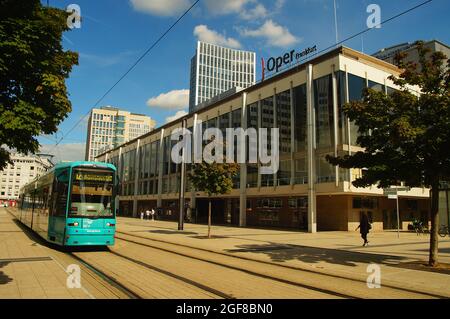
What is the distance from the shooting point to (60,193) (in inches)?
568

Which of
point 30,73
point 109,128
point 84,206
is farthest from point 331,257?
point 109,128

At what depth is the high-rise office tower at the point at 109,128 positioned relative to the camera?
130 m

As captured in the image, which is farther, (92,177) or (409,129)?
(92,177)

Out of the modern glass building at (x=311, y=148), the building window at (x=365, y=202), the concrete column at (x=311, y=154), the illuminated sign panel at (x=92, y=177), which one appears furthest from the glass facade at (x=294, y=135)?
the illuminated sign panel at (x=92, y=177)

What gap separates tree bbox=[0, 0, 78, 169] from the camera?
6598 mm

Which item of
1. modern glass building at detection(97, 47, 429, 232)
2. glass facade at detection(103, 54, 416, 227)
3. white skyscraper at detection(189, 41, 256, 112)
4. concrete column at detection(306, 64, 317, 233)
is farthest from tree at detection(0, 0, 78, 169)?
white skyscraper at detection(189, 41, 256, 112)

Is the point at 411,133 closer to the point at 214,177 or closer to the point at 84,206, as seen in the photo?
the point at 84,206

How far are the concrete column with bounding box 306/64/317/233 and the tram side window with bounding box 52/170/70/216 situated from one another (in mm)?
21701

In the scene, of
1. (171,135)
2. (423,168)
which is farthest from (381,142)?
(171,135)

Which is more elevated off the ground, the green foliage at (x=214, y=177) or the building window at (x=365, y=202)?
the green foliage at (x=214, y=177)

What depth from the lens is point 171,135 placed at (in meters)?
58.6

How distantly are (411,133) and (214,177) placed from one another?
14.1 metres

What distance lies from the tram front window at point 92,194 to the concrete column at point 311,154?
20842mm

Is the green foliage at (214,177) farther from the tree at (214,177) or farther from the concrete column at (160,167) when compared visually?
the concrete column at (160,167)
